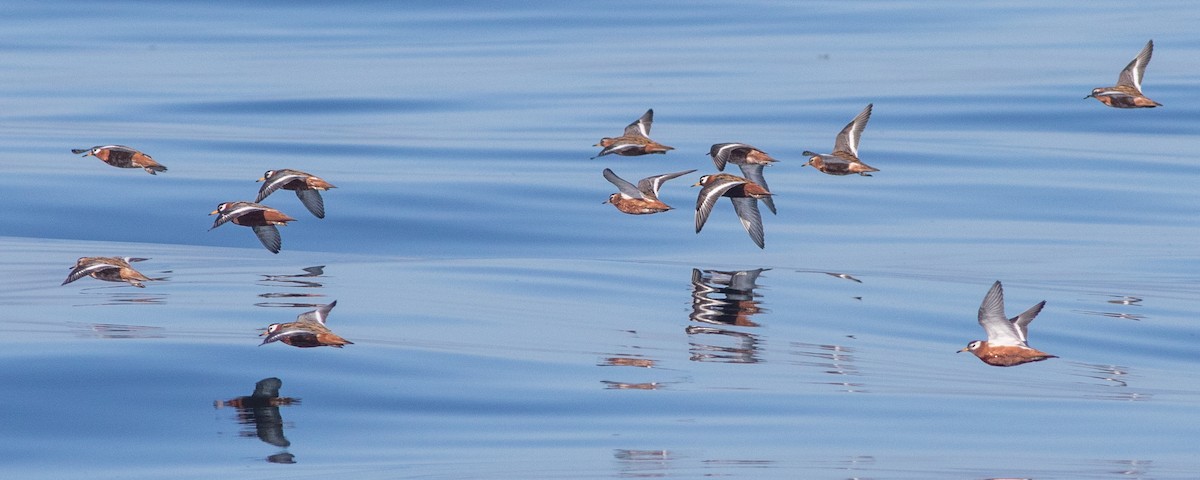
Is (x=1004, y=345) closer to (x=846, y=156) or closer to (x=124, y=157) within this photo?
(x=846, y=156)

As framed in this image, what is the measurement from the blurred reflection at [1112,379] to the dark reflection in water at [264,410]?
7811 millimetres

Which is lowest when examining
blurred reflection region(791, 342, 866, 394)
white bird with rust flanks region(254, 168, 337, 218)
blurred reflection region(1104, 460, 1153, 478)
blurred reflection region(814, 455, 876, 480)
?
blurred reflection region(1104, 460, 1153, 478)

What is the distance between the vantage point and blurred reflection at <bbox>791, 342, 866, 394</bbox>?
52.7ft

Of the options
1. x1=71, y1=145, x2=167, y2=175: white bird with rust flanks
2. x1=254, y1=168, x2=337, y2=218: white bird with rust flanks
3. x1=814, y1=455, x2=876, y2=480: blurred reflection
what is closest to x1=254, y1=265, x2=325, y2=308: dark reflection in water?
x1=254, y1=168, x2=337, y2=218: white bird with rust flanks

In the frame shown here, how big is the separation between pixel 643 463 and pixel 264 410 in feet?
11.8

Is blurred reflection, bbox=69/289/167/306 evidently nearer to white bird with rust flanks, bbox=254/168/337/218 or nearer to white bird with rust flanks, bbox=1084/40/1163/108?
white bird with rust flanks, bbox=254/168/337/218

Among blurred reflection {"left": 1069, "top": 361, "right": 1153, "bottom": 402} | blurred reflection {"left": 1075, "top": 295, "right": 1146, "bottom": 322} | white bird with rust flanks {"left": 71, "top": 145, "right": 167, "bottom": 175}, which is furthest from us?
blurred reflection {"left": 1075, "top": 295, "right": 1146, "bottom": 322}

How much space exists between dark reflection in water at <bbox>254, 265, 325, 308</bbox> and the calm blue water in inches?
4.4

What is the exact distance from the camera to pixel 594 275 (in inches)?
882

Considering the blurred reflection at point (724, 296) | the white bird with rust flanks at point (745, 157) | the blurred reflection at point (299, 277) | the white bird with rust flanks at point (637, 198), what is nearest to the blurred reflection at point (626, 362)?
the white bird with rust flanks at point (637, 198)

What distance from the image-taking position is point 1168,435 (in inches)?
560

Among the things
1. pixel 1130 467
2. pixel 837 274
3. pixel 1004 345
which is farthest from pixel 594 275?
pixel 1130 467

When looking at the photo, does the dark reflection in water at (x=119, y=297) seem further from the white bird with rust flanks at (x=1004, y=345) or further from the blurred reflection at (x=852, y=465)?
the white bird with rust flanks at (x=1004, y=345)

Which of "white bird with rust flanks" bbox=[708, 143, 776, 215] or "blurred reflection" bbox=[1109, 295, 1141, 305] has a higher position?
"white bird with rust flanks" bbox=[708, 143, 776, 215]
